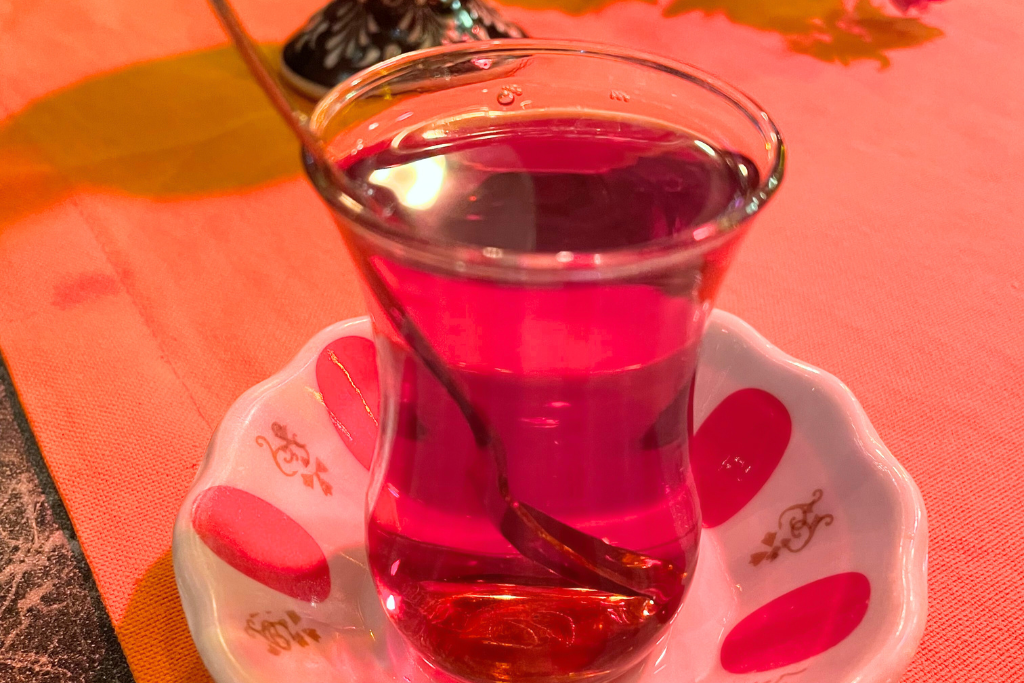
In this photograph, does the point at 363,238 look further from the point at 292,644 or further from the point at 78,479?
the point at 78,479

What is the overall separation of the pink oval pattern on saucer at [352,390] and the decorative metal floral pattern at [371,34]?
485 mm

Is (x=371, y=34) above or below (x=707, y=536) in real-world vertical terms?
above

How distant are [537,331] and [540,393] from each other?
0.04 meters

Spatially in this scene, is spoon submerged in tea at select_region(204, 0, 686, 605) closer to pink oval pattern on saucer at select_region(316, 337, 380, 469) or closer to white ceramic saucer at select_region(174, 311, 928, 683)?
white ceramic saucer at select_region(174, 311, 928, 683)

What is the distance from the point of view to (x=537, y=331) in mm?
357

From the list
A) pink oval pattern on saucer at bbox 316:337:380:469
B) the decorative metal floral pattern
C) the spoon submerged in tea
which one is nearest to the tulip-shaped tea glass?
the spoon submerged in tea

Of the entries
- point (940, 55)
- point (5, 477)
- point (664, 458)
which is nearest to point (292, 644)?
point (664, 458)

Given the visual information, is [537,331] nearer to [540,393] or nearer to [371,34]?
[540,393]

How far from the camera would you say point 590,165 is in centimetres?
44

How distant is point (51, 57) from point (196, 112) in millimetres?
278

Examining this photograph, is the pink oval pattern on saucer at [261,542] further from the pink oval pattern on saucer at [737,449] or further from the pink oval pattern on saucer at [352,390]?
the pink oval pattern on saucer at [737,449]

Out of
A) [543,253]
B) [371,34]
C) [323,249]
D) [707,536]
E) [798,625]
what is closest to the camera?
[543,253]

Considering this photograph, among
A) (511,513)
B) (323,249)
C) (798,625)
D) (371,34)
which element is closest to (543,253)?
(511,513)

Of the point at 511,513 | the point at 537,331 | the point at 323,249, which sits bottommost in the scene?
the point at 323,249
